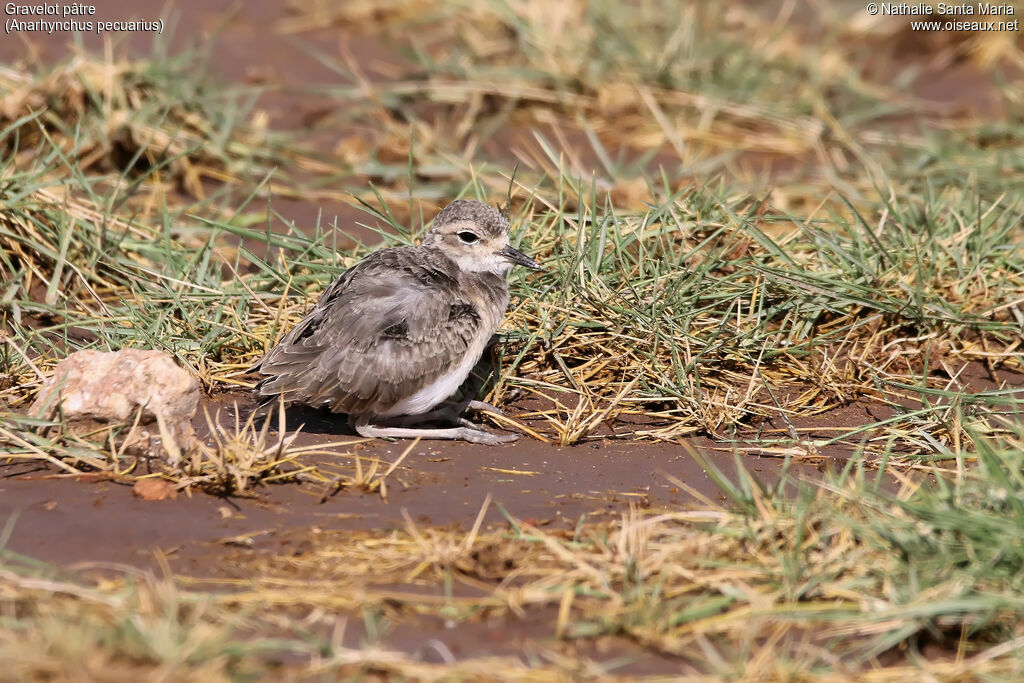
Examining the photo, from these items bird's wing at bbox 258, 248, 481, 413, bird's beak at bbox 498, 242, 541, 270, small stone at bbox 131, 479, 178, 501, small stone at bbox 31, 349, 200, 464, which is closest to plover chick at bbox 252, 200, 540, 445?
bird's wing at bbox 258, 248, 481, 413

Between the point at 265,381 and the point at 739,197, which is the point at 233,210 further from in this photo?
the point at 739,197

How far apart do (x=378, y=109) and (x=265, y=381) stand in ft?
12.3

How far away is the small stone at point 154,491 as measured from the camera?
13.3 ft

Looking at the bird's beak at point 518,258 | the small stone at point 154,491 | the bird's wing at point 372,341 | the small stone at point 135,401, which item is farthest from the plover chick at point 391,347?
the small stone at point 154,491

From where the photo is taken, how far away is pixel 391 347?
4910mm

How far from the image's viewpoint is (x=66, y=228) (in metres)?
5.78

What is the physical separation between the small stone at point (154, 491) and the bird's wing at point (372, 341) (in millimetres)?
749

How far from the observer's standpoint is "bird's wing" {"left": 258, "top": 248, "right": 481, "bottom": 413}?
15.9 ft

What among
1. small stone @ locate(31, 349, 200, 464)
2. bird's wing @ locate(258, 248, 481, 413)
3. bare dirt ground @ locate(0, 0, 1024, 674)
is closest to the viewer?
bare dirt ground @ locate(0, 0, 1024, 674)

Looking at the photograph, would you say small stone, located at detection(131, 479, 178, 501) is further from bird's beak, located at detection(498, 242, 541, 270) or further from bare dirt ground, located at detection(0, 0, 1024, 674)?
bird's beak, located at detection(498, 242, 541, 270)

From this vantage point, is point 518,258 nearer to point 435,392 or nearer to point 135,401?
point 435,392

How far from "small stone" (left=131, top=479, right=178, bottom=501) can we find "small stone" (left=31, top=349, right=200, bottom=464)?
139 millimetres

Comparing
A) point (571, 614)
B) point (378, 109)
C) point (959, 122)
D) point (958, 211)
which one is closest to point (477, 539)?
point (571, 614)

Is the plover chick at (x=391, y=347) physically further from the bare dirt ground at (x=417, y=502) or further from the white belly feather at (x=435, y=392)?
the bare dirt ground at (x=417, y=502)
